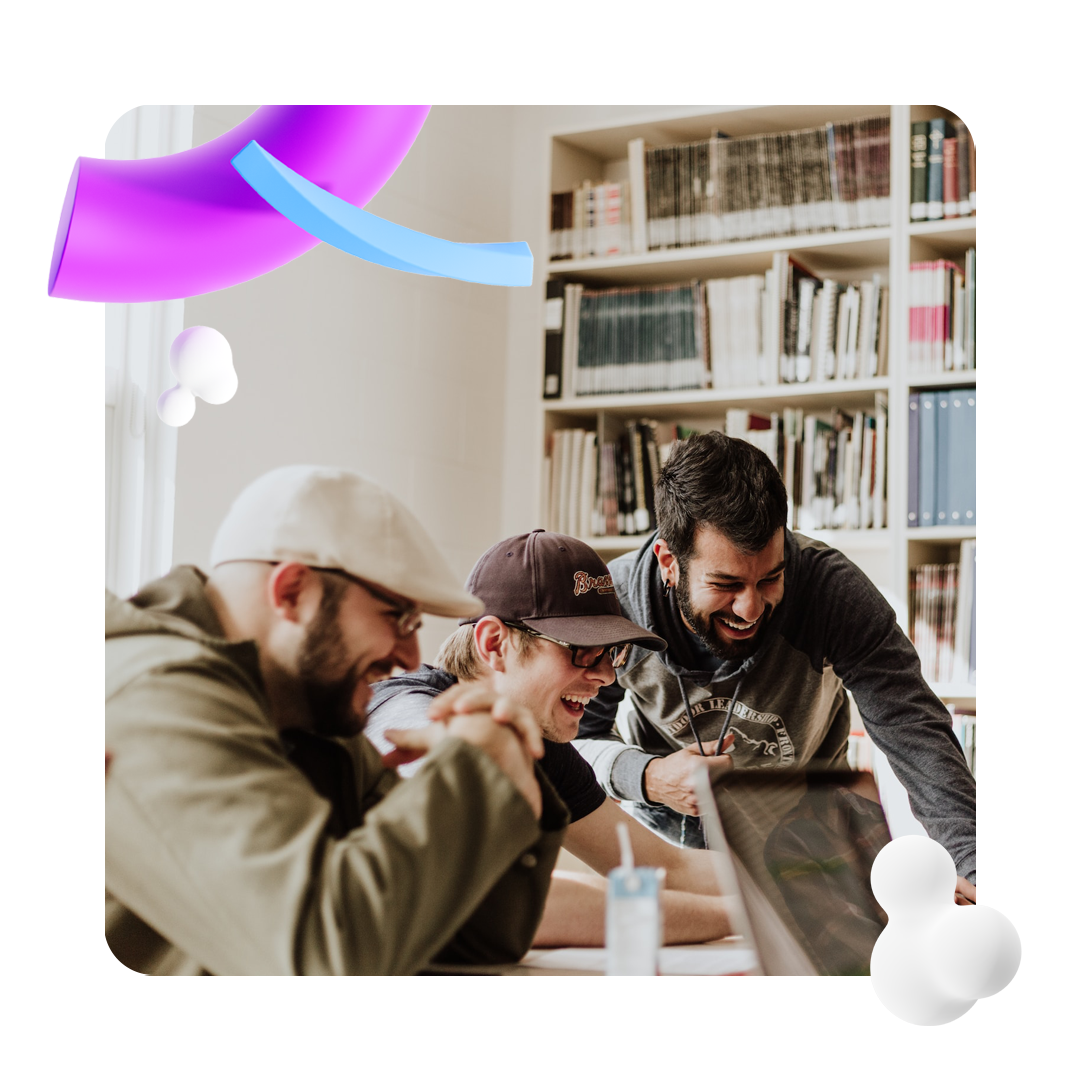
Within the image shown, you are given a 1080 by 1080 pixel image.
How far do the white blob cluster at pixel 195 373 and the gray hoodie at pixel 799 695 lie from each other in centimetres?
49

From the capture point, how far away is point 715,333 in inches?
57.8

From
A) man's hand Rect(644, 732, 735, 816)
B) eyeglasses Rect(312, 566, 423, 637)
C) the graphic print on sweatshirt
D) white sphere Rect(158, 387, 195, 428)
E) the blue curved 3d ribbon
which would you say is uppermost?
the blue curved 3d ribbon

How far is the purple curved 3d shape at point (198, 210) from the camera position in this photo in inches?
51.0

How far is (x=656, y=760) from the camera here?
4.49 feet

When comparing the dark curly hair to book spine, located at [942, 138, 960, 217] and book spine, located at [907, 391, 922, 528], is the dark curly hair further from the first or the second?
book spine, located at [942, 138, 960, 217]

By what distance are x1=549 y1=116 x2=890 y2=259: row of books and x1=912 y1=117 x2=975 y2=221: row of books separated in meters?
0.04

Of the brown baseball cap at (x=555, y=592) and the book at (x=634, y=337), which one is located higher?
the book at (x=634, y=337)

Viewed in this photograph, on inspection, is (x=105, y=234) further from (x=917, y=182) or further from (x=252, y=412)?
(x=917, y=182)

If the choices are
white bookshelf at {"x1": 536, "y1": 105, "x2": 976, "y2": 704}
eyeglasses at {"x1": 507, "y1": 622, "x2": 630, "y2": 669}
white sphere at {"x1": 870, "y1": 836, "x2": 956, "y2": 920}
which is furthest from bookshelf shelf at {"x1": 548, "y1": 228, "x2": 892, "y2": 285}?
white sphere at {"x1": 870, "y1": 836, "x2": 956, "y2": 920}

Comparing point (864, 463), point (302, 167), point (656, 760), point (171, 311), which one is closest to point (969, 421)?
point (864, 463)

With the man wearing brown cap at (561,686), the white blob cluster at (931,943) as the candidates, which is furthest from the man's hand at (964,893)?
the man wearing brown cap at (561,686)

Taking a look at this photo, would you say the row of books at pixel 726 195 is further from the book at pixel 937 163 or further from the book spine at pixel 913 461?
the book spine at pixel 913 461

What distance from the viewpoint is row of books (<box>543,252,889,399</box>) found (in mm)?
1466

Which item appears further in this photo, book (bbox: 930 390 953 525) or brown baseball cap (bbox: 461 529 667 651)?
book (bbox: 930 390 953 525)
